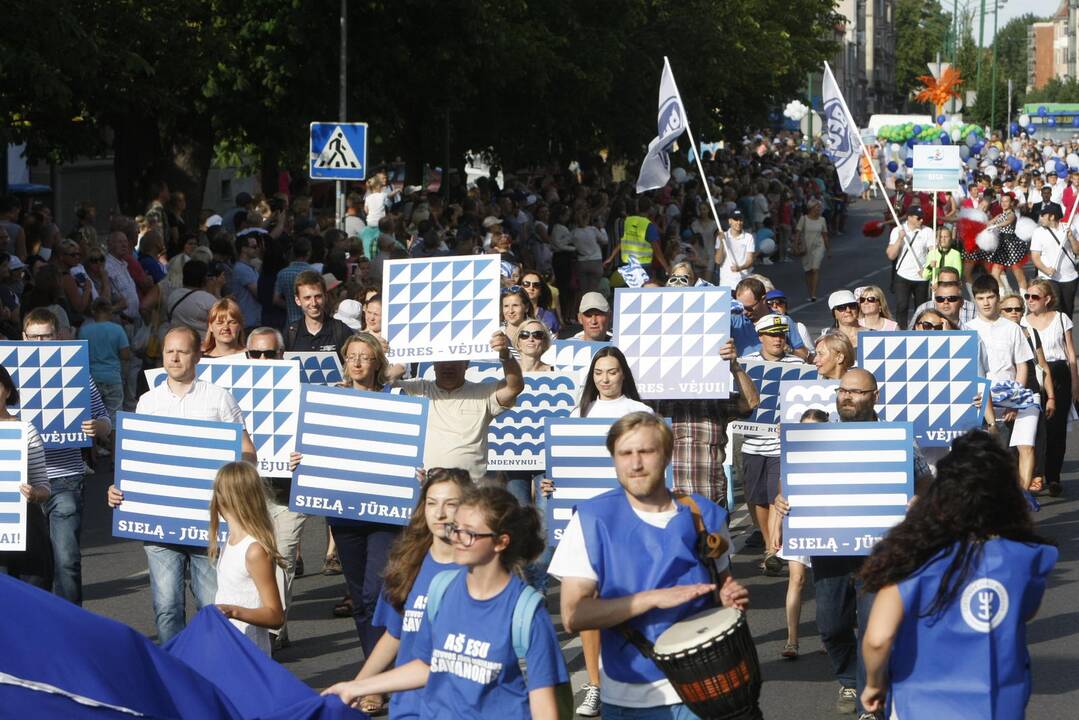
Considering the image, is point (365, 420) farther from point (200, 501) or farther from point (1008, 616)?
point (1008, 616)

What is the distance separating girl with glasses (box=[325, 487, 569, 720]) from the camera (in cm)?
505

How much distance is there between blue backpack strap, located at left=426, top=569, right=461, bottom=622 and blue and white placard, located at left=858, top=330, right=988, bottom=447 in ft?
17.6

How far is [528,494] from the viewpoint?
1035cm

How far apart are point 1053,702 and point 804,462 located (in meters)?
1.63

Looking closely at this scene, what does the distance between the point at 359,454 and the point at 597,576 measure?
331cm

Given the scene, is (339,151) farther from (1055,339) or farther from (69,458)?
(69,458)

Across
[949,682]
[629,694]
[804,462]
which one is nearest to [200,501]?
[804,462]

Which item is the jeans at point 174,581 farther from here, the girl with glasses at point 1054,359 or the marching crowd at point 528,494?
the girl with glasses at point 1054,359

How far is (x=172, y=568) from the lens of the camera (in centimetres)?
849

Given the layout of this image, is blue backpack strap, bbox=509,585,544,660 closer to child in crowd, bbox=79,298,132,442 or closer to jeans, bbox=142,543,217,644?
jeans, bbox=142,543,217,644

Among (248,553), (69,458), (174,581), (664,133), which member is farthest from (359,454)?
(664,133)

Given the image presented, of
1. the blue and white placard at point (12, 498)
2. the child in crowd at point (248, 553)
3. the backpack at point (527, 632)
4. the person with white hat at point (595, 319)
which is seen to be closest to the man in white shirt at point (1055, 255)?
the person with white hat at point (595, 319)

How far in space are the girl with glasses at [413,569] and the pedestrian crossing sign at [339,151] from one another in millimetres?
16017

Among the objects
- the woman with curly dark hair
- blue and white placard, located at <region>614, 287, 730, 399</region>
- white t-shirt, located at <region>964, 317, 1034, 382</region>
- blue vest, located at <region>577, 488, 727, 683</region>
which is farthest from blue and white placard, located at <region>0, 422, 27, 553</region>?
white t-shirt, located at <region>964, 317, 1034, 382</region>
